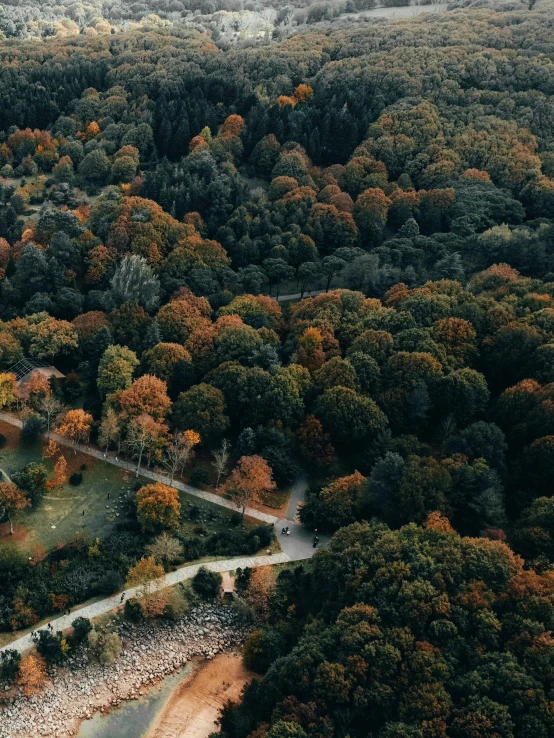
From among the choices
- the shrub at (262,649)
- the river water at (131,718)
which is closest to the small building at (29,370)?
the river water at (131,718)

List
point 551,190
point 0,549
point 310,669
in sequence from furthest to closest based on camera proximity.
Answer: point 551,190
point 0,549
point 310,669

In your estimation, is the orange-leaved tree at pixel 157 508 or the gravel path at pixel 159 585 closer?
the gravel path at pixel 159 585

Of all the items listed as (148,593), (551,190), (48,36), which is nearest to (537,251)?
(551,190)

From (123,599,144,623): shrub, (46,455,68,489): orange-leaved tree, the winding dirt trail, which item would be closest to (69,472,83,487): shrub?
(46,455,68,489): orange-leaved tree

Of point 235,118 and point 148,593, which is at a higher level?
point 235,118

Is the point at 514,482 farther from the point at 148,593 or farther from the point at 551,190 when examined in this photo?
the point at 551,190

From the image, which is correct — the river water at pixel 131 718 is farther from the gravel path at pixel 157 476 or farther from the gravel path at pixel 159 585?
the gravel path at pixel 157 476

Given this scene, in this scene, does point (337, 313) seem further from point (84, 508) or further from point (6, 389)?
point (6, 389)
